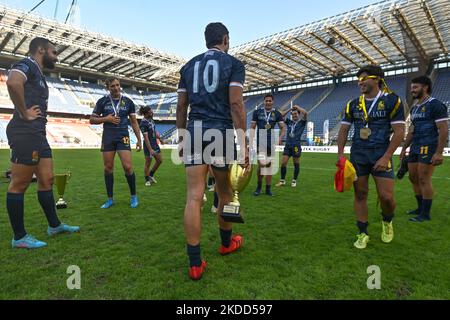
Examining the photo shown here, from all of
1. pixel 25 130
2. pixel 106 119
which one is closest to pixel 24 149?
Answer: pixel 25 130

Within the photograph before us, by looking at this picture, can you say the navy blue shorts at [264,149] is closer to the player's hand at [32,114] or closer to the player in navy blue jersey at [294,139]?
the player in navy blue jersey at [294,139]

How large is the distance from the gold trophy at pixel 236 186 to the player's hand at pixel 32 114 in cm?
232

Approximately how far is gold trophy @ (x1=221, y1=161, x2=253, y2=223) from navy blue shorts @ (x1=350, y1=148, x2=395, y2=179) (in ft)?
4.76

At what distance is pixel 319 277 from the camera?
2693 mm

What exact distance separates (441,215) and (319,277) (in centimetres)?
351

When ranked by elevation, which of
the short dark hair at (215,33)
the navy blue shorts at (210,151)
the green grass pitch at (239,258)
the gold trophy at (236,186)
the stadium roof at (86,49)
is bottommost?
the green grass pitch at (239,258)

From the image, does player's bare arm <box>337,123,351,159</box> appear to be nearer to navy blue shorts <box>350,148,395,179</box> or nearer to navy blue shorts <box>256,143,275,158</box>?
navy blue shorts <box>350,148,395,179</box>

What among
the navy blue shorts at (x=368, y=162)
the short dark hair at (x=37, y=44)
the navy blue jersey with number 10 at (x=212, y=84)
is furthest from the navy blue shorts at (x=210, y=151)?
the short dark hair at (x=37, y=44)

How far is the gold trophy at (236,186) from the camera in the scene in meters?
2.90

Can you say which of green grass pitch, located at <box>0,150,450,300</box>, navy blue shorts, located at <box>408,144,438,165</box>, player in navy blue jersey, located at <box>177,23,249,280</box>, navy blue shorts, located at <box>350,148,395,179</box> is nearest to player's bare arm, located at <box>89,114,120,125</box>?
green grass pitch, located at <box>0,150,450,300</box>

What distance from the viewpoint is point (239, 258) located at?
3141 millimetres
